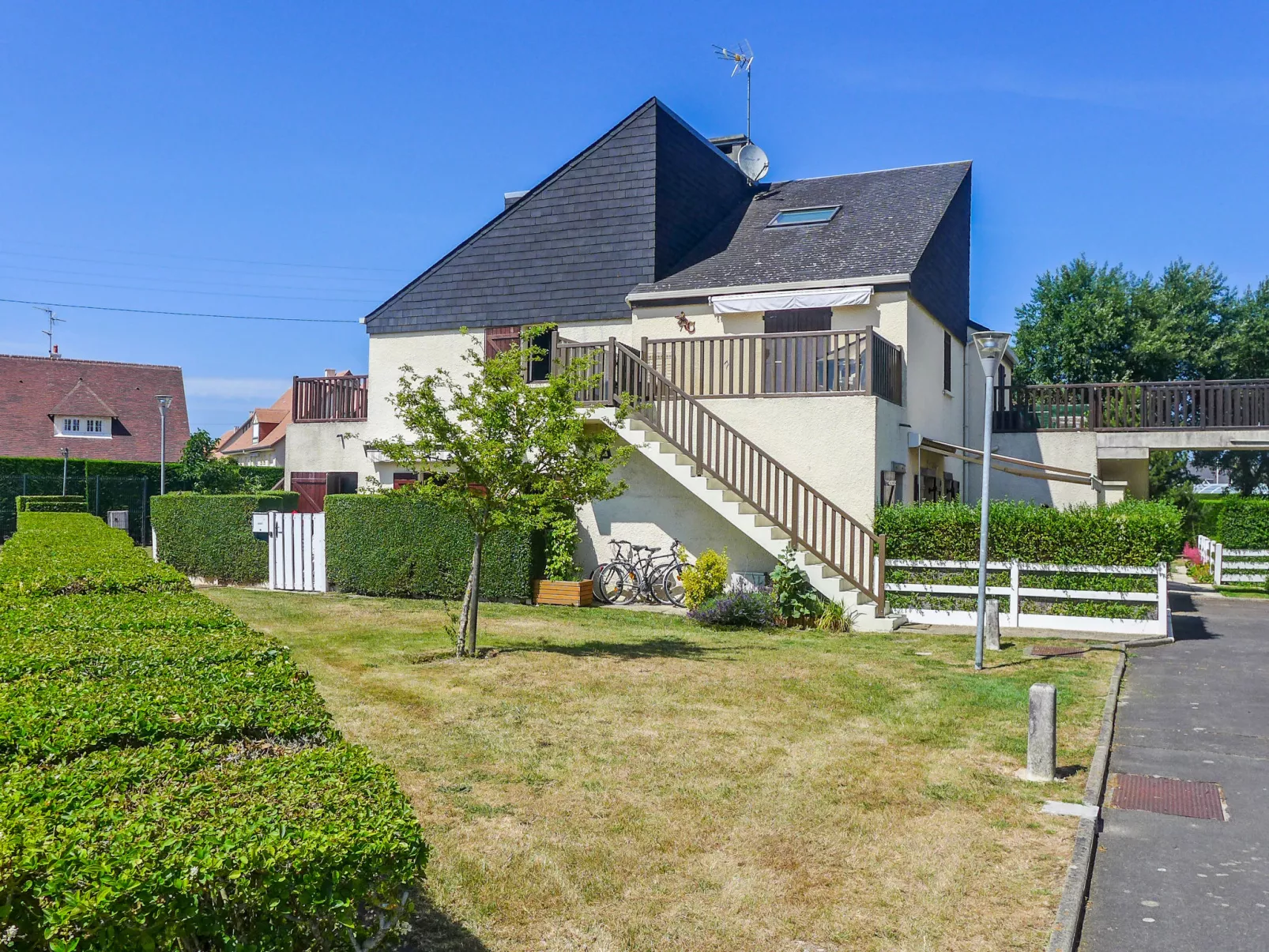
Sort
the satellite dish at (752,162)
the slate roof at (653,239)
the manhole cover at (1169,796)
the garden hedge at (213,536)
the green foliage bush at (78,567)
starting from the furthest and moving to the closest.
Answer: the satellite dish at (752,162)
the garden hedge at (213,536)
the slate roof at (653,239)
the green foliage bush at (78,567)
the manhole cover at (1169,796)

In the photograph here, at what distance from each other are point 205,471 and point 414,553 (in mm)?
20012

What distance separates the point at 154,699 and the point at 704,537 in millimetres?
13166

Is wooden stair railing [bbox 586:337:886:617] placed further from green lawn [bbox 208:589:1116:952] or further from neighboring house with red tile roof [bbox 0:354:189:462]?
neighboring house with red tile roof [bbox 0:354:189:462]

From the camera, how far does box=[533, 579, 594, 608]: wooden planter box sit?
55.2 ft

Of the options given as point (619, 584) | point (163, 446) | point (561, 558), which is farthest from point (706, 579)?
point (163, 446)

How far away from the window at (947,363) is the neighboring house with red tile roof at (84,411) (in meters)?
34.4

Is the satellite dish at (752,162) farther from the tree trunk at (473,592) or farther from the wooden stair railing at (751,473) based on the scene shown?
the tree trunk at (473,592)

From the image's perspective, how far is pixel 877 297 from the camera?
1723 centimetres

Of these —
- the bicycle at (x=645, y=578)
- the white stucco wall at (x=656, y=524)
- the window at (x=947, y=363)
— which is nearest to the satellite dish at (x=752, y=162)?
the window at (x=947, y=363)

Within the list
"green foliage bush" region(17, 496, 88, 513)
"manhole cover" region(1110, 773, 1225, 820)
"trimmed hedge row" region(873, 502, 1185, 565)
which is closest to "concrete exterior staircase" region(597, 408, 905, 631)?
"trimmed hedge row" region(873, 502, 1185, 565)

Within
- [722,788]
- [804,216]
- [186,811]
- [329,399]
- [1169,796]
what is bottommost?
[1169,796]

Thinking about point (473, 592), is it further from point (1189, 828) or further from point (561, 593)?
point (1189, 828)

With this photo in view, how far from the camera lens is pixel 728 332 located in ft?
60.2

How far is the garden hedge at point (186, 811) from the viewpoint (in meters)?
2.72
